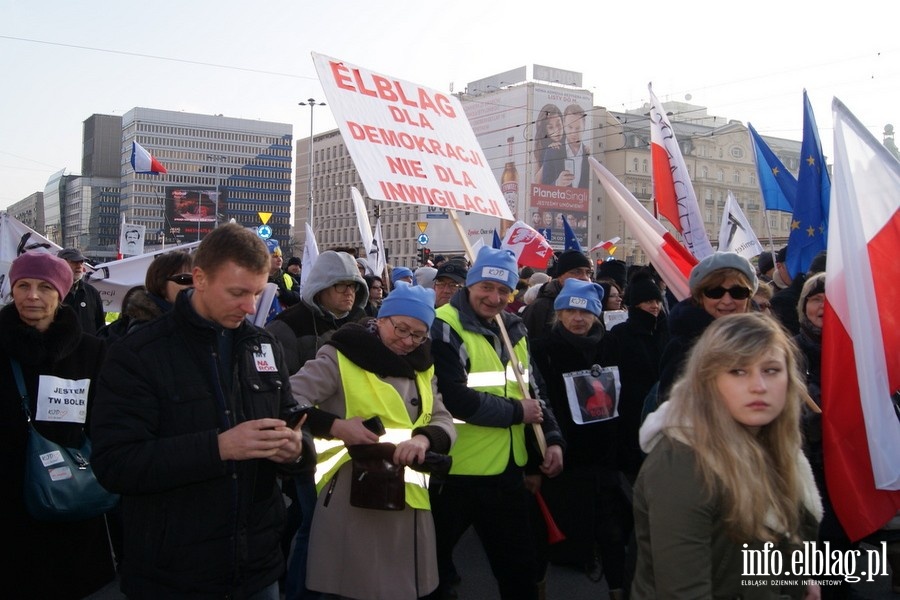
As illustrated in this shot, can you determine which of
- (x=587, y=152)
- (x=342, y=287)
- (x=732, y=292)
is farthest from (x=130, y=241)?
(x=587, y=152)

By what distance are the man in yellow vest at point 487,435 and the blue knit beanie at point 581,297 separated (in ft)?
2.37

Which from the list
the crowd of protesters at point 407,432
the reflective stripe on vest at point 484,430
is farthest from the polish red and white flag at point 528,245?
the reflective stripe on vest at point 484,430

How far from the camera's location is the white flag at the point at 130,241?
654 inches

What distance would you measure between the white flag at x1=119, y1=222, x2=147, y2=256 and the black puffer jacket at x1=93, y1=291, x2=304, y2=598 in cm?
1479

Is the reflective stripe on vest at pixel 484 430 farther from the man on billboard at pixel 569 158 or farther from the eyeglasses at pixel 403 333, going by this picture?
the man on billboard at pixel 569 158

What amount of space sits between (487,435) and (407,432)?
704mm

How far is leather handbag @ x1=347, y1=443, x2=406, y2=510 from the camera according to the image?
343 cm

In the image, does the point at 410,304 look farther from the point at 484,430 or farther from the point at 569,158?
the point at 569,158

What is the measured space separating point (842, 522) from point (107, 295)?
25.7ft

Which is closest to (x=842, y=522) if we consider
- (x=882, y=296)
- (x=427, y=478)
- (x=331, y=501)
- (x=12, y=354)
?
(x=882, y=296)

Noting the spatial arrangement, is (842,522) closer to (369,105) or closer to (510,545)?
(510,545)

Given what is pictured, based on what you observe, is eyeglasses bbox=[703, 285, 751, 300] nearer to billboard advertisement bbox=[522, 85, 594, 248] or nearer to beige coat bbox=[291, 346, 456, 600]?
beige coat bbox=[291, 346, 456, 600]

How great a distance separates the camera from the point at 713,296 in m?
3.88

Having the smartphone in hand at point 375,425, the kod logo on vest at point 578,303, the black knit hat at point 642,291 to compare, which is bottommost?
the smartphone in hand at point 375,425
